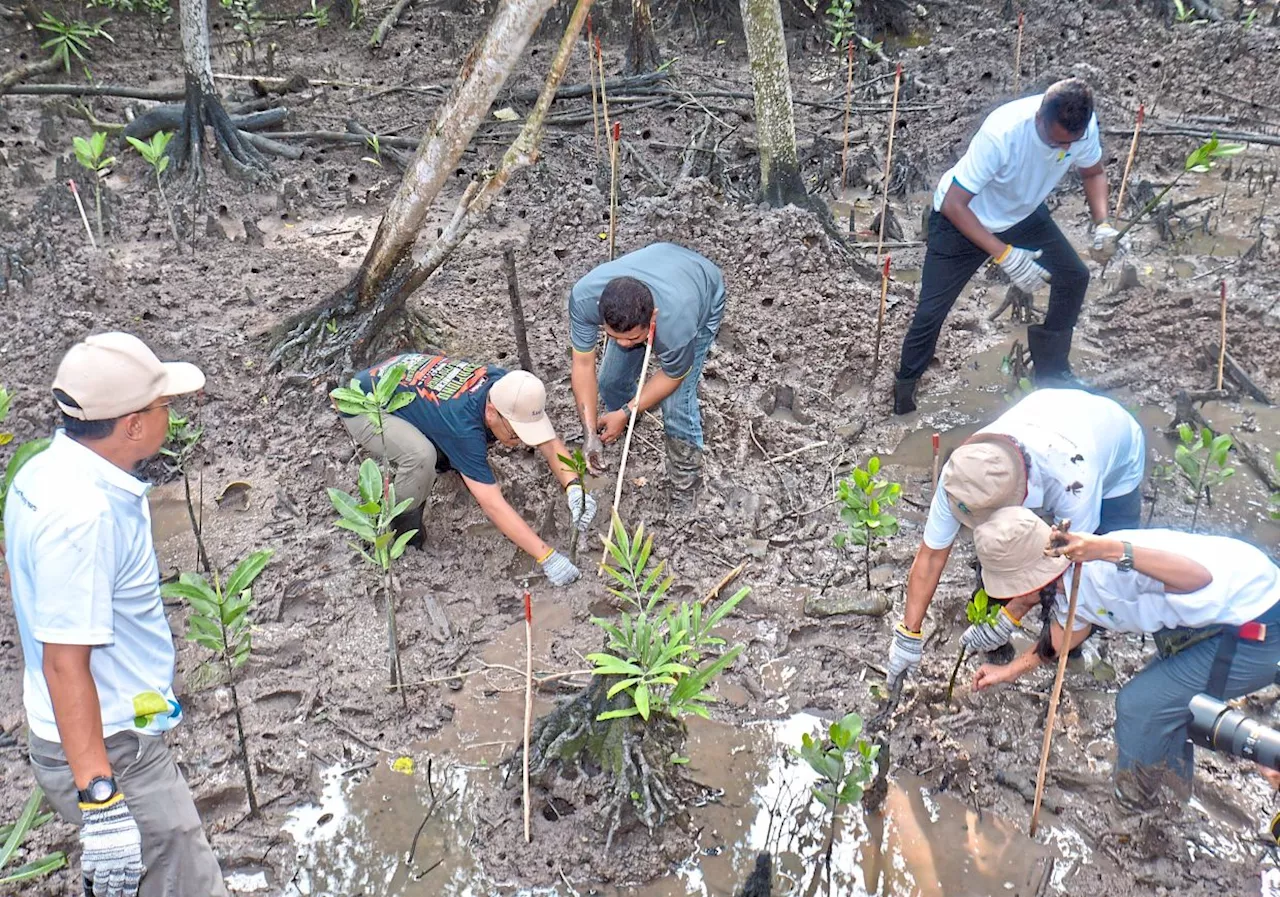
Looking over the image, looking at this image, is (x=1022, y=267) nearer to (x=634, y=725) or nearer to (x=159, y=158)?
(x=634, y=725)

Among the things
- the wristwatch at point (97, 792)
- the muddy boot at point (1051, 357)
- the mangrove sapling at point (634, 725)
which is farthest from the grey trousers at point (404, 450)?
the muddy boot at point (1051, 357)

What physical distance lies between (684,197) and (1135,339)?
8.79 feet

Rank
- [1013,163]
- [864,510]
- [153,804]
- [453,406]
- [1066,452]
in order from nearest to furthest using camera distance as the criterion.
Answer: [153,804] → [1066,452] → [864,510] → [453,406] → [1013,163]

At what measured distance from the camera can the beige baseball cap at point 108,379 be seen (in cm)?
196

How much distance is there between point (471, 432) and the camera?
347 centimetres

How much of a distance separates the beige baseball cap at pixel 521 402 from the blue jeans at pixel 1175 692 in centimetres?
203

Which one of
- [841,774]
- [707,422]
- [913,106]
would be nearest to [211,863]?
[841,774]

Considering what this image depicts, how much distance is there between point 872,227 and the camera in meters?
6.49

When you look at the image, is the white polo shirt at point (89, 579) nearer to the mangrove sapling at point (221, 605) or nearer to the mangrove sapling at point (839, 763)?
the mangrove sapling at point (221, 605)

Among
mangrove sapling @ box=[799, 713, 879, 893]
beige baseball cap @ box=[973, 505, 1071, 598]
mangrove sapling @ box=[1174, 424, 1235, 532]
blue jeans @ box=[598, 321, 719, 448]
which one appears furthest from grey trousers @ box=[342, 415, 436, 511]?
mangrove sapling @ box=[1174, 424, 1235, 532]

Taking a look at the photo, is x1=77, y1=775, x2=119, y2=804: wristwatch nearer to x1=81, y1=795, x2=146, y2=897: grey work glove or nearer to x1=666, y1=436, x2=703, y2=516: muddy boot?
x1=81, y1=795, x2=146, y2=897: grey work glove

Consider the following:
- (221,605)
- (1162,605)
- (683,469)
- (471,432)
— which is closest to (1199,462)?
(1162,605)

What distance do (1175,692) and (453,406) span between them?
2.45 metres

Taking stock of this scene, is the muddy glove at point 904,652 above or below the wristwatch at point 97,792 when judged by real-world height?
below
